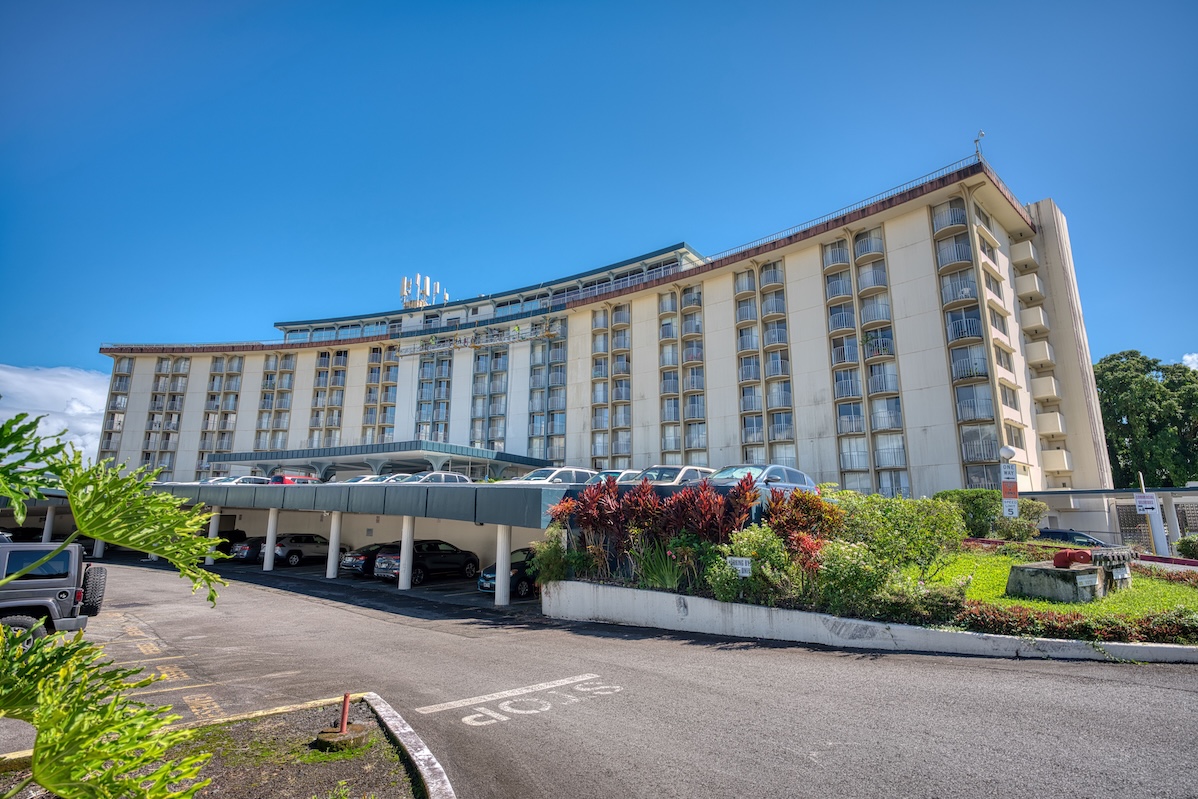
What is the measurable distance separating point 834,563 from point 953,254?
28.2 meters

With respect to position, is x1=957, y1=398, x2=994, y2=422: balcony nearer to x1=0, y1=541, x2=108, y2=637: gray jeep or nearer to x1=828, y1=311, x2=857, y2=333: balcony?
x1=828, y1=311, x2=857, y2=333: balcony

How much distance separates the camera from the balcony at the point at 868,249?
117 feet

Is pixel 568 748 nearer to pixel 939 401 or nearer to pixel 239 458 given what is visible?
pixel 939 401

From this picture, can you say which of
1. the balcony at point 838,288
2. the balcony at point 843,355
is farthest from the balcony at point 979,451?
the balcony at point 838,288

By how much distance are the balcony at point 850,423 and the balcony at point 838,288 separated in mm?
7334

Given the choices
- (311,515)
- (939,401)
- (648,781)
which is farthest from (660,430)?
(648,781)

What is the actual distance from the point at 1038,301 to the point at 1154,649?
3661cm

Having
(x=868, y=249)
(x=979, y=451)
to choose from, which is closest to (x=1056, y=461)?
(x=979, y=451)

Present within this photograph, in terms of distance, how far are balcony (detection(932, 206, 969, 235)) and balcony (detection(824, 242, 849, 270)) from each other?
16.7 feet

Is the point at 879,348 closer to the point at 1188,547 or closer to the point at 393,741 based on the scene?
the point at 1188,547

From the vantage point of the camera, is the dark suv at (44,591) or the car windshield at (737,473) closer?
the dark suv at (44,591)

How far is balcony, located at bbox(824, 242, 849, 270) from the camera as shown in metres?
37.3

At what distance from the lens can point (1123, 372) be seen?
42312mm

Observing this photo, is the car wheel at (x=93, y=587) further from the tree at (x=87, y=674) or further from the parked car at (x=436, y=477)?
the parked car at (x=436, y=477)
